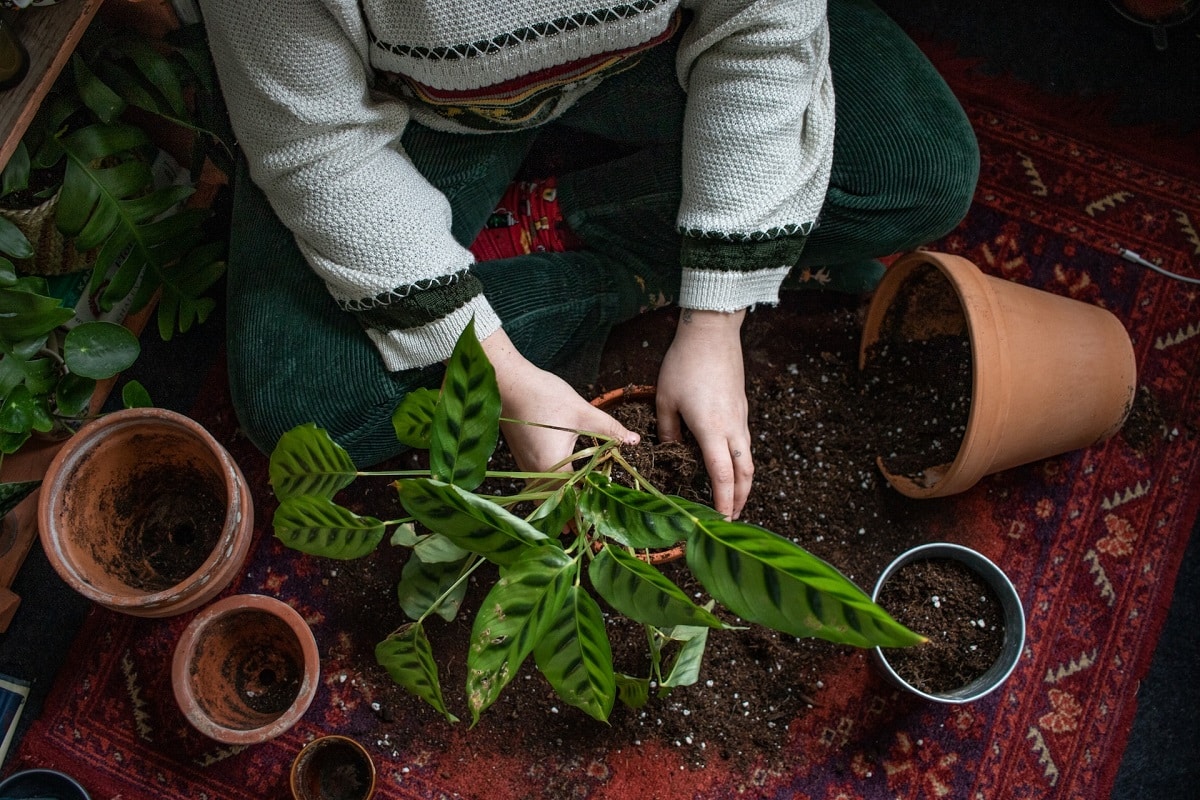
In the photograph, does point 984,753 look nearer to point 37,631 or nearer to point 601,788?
point 601,788

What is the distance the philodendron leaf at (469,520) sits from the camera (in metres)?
0.70

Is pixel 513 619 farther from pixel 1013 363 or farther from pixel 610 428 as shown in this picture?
pixel 1013 363

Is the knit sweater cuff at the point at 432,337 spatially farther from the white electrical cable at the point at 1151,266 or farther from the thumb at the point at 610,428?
the white electrical cable at the point at 1151,266

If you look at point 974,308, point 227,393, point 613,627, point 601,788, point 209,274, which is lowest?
point 601,788

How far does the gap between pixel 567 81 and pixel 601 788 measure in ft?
3.00

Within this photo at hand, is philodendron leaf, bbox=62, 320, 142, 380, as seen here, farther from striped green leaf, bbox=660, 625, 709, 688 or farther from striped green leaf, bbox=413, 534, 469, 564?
striped green leaf, bbox=660, 625, 709, 688

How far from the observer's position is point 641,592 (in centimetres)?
73

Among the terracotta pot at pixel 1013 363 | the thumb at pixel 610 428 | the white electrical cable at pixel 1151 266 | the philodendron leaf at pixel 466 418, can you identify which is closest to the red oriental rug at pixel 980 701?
the white electrical cable at pixel 1151 266

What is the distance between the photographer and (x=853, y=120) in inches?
42.9

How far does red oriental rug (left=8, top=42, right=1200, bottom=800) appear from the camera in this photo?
1225 mm

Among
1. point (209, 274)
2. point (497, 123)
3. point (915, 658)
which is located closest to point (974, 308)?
point (915, 658)

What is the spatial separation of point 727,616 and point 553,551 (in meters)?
0.56

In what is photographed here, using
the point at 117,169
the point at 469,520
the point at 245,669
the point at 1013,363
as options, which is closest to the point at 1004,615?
the point at 1013,363

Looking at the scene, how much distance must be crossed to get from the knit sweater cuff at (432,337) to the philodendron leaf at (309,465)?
19 cm
